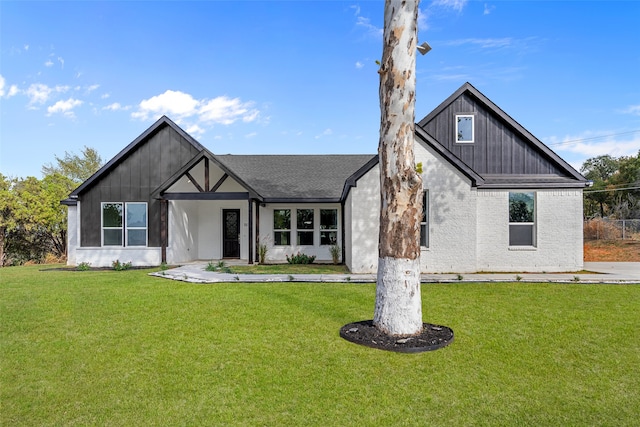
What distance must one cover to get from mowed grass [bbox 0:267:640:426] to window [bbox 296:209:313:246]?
7.86m

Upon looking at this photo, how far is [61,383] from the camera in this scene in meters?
3.71

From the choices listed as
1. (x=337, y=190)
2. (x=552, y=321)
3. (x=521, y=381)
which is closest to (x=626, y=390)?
(x=521, y=381)

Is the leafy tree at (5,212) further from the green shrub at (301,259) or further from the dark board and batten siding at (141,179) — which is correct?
the green shrub at (301,259)

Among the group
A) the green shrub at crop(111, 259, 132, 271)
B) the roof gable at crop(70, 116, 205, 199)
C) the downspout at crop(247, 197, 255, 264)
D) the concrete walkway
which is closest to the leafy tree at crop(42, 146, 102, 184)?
the roof gable at crop(70, 116, 205, 199)

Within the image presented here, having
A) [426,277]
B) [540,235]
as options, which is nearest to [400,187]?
[426,277]

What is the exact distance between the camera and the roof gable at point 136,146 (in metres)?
14.6

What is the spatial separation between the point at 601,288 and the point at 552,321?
4443mm

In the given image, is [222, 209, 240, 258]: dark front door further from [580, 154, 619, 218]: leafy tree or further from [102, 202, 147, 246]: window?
[580, 154, 619, 218]: leafy tree

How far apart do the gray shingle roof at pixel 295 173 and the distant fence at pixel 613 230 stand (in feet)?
52.3

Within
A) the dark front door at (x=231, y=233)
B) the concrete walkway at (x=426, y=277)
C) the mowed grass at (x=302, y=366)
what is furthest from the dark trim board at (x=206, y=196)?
the mowed grass at (x=302, y=366)

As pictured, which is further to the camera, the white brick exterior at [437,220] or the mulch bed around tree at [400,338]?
the white brick exterior at [437,220]

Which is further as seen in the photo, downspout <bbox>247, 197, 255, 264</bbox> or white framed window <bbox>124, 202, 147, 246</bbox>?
white framed window <bbox>124, 202, 147, 246</bbox>

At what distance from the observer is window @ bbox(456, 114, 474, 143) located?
12898 millimetres

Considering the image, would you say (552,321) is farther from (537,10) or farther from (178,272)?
(537,10)
